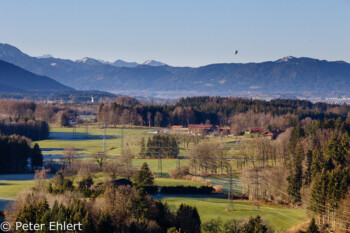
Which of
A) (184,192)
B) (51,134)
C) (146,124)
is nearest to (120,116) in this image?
(146,124)

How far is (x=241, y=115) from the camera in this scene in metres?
116

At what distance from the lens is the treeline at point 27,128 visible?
276 feet

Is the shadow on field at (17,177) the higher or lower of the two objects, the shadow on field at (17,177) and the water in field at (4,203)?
the lower

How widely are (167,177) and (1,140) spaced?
23.3 m

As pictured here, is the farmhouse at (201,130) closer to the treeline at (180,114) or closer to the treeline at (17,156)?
the treeline at (180,114)

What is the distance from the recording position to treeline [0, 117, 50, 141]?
8425 centimetres

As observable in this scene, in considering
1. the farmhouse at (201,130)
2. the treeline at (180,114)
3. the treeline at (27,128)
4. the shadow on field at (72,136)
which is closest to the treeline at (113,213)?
the shadow on field at (72,136)

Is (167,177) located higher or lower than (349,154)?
lower

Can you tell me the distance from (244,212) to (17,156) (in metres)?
33.9

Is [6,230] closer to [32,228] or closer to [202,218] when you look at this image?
[32,228]

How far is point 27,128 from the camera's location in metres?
85.6

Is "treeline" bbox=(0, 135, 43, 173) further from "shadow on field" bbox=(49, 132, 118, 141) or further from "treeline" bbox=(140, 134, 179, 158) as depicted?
"shadow on field" bbox=(49, 132, 118, 141)

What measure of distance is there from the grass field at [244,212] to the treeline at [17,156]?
77.9ft

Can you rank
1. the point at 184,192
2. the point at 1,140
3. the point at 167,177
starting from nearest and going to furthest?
the point at 184,192 < the point at 167,177 < the point at 1,140
